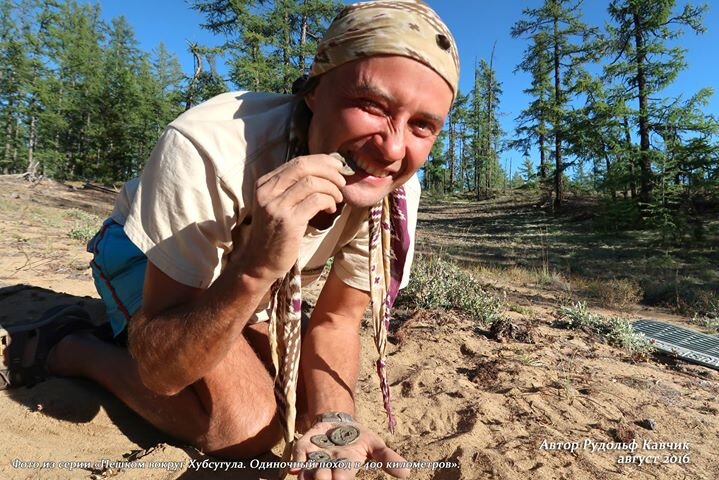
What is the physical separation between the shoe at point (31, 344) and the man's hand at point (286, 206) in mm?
1652

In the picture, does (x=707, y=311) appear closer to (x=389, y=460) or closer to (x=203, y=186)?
(x=389, y=460)

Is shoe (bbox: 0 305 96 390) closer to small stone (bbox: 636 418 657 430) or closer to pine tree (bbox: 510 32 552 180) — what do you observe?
small stone (bbox: 636 418 657 430)

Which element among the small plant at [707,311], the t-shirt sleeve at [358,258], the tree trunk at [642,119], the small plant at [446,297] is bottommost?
the small plant at [707,311]

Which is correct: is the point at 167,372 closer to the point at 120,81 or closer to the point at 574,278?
the point at 574,278

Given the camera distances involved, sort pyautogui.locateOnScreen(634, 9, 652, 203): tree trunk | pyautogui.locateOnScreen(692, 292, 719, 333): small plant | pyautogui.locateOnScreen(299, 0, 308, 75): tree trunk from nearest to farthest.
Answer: pyautogui.locateOnScreen(692, 292, 719, 333): small plant → pyautogui.locateOnScreen(634, 9, 652, 203): tree trunk → pyautogui.locateOnScreen(299, 0, 308, 75): tree trunk

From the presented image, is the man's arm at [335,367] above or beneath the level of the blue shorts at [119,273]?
beneath

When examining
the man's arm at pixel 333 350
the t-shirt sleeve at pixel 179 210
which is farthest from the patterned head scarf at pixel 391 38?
the man's arm at pixel 333 350

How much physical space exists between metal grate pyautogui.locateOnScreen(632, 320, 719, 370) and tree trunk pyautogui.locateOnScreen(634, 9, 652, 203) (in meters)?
9.60

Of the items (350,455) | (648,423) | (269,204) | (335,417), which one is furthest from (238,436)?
(648,423)

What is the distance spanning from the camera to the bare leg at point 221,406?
5.27 feet

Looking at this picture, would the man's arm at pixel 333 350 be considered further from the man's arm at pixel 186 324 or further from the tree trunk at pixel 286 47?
the tree trunk at pixel 286 47

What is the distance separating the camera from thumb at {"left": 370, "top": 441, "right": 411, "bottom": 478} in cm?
123

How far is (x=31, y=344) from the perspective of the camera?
7.22 ft

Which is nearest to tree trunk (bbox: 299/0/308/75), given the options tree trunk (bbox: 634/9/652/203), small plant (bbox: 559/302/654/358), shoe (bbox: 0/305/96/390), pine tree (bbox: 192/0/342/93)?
pine tree (bbox: 192/0/342/93)
